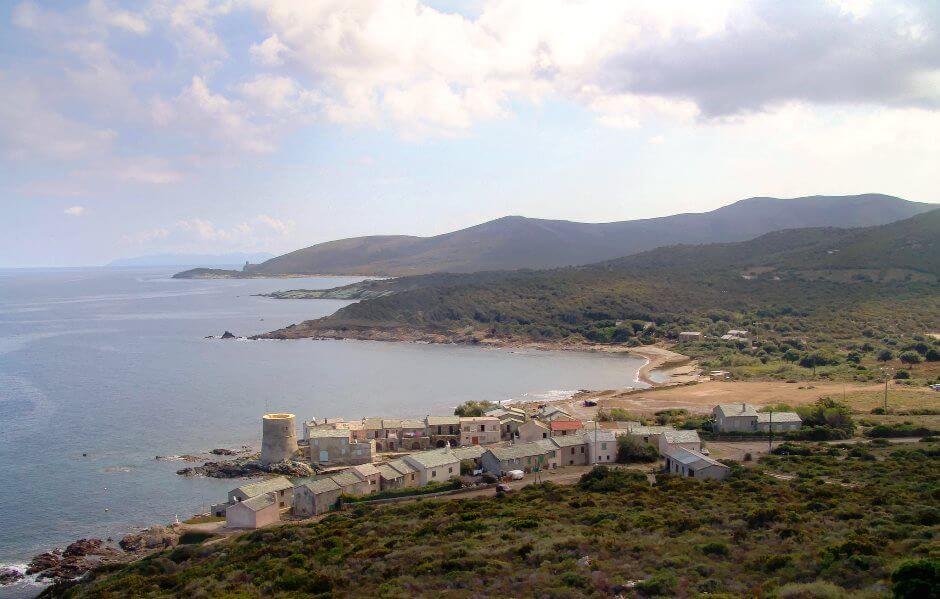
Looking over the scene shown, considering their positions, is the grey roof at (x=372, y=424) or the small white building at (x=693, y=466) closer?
the small white building at (x=693, y=466)

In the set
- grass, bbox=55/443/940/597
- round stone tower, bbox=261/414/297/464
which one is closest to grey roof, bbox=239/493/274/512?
grass, bbox=55/443/940/597

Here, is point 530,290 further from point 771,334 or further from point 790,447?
point 790,447

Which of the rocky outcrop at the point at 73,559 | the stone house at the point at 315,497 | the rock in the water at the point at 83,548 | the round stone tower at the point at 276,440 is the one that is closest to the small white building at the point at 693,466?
the stone house at the point at 315,497

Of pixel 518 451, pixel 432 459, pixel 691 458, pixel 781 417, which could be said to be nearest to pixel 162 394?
pixel 432 459

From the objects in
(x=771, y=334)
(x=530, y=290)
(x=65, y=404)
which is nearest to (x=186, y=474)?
(x=65, y=404)

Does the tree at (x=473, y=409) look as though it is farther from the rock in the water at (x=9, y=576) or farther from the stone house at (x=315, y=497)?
the rock in the water at (x=9, y=576)

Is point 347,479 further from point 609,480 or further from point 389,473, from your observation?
point 609,480

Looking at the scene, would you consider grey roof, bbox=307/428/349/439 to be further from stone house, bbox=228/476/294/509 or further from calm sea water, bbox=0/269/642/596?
stone house, bbox=228/476/294/509

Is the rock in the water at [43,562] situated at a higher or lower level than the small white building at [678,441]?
lower
